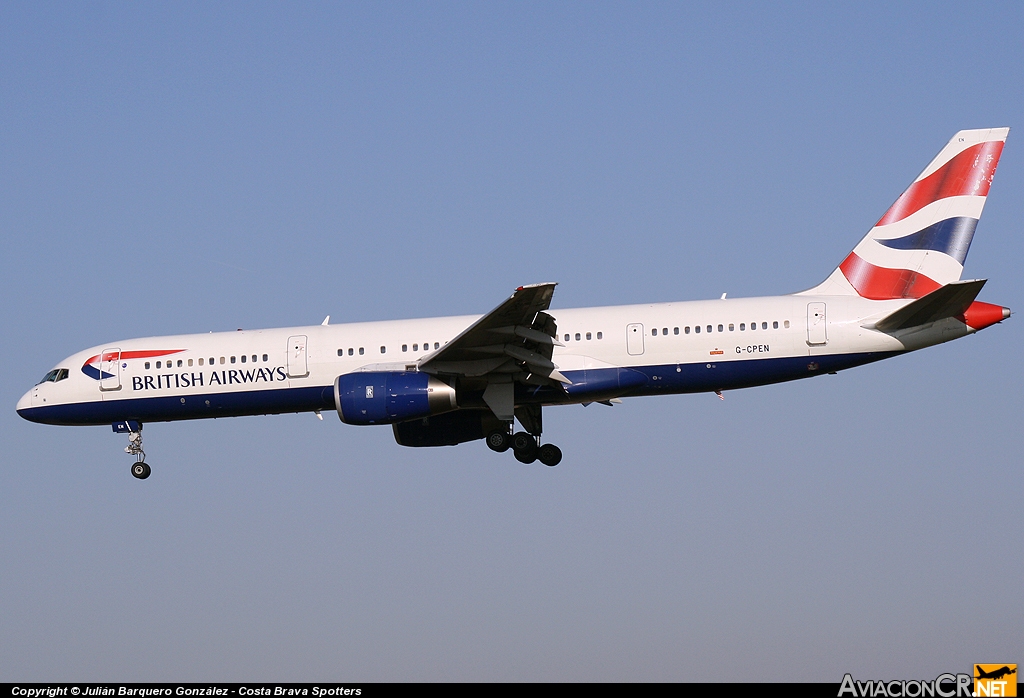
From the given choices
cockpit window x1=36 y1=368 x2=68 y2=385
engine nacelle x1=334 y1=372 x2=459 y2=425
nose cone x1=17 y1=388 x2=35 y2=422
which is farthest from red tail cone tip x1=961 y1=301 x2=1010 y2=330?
nose cone x1=17 y1=388 x2=35 y2=422

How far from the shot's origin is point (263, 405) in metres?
31.7

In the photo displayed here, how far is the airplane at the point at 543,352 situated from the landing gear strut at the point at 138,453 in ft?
0.12

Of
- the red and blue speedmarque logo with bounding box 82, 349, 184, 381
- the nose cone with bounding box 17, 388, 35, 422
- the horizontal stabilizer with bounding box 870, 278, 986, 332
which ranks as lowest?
the nose cone with bounding box 17, 388, 35, 422

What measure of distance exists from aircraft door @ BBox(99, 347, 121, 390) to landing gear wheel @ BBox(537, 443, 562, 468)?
35.6 feet

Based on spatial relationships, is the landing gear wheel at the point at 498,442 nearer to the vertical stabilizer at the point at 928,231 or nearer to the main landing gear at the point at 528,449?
the main landing gear at the point at 528,449

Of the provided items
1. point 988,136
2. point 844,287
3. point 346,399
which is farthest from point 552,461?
point 988,136

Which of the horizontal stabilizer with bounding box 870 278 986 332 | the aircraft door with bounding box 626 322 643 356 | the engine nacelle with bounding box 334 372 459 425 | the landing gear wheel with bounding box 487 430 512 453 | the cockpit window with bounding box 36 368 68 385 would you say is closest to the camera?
the horizontal stabilizer with bounding box 870 278 986 332

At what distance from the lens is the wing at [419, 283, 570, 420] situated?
2775cm

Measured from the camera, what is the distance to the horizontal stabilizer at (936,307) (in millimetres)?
26766

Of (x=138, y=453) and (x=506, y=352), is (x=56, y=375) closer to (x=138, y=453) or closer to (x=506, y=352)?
(x=138, y=453)

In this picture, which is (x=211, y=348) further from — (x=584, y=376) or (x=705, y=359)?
(x=705, y=359)

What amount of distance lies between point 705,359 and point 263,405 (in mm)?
10911

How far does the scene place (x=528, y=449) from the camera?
32500mm

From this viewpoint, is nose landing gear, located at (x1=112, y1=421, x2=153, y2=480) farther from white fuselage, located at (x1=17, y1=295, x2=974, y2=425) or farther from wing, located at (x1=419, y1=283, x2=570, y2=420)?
wing, located at (x1=419, y1=283, x2=570, y2=420)
